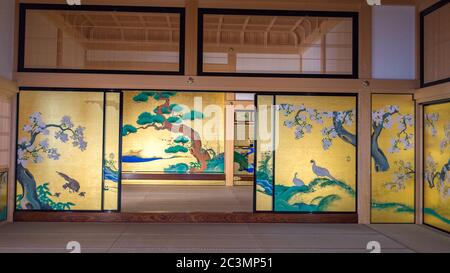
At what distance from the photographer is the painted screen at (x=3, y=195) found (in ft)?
A: 21.6

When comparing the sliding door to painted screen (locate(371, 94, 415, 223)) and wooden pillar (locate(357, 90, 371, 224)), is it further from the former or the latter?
painted screen (locate(371, 94, 415, 223))

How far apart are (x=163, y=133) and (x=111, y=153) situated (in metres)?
4.92

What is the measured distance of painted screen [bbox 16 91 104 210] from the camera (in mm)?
6871

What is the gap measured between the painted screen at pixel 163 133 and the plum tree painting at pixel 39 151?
4.85m

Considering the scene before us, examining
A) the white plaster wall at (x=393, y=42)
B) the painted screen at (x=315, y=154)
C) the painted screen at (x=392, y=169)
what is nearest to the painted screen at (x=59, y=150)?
the painted screen at (x=315, y=154)

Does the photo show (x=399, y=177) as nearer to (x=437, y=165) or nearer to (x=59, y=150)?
(x=437, y=165)

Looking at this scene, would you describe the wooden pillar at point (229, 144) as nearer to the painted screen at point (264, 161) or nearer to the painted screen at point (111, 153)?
the painted screen at point (264, 161)

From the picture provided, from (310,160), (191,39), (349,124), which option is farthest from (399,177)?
(191,39)

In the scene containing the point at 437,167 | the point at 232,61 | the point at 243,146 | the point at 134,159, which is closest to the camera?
the point at 437,167

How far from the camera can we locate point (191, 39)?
23.0ft

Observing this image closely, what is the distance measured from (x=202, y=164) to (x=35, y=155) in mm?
5767

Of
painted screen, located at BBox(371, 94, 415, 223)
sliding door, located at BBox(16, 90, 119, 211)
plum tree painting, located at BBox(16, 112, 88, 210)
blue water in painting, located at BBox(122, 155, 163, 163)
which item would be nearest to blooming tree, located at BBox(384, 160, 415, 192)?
painted screen, located at BBox(371, 94, 415, 223)
